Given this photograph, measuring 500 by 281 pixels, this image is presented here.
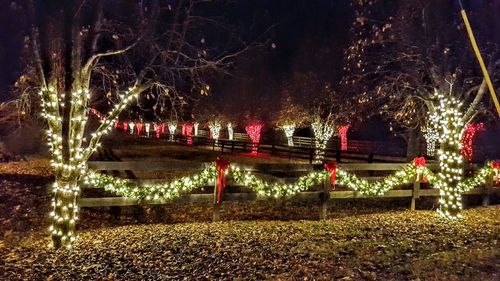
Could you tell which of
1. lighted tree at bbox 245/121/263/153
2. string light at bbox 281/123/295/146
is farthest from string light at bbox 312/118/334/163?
lighted tree at bbox 245/121/263/153

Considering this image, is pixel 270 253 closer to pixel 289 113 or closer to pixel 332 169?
pixel 332 169

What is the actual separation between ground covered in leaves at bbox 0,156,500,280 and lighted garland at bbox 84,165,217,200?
686 mm

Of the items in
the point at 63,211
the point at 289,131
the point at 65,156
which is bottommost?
the point at 63,211

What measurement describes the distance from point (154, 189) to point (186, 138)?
44.3 m

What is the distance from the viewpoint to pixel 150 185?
9266 mm

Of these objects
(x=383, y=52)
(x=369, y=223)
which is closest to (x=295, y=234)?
(x=369, y=223)

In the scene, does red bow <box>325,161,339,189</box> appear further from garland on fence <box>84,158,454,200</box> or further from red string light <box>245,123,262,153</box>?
red string light <box>245,123,262,153</box>

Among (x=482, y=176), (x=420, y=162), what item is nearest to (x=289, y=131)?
(x=482, y=176)

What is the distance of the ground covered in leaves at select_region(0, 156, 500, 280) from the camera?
19.9ft

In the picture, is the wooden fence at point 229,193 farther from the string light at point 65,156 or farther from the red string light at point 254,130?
the red string light at point 254,130

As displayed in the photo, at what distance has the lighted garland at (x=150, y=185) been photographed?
873 centimetres

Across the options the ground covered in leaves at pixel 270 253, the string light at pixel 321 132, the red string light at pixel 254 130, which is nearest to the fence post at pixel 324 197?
the ground covered in leaves at pixel 270 253

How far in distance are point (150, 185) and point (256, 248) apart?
3113 millimetres

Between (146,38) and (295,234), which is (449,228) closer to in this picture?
(295,234)
